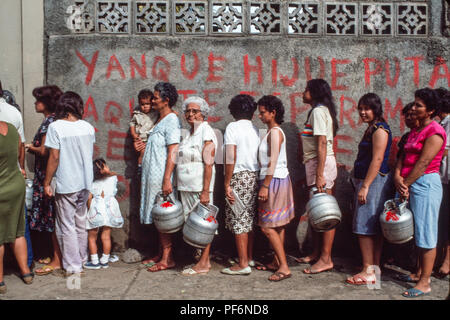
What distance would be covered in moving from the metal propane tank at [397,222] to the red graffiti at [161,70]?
8.71 ft

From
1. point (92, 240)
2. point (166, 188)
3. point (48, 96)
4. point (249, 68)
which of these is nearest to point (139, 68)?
point (48, 96)

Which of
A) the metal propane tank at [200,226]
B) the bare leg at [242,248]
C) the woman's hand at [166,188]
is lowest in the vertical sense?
the bare leg at [242,248]

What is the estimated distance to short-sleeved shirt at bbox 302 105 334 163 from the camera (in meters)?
4.37

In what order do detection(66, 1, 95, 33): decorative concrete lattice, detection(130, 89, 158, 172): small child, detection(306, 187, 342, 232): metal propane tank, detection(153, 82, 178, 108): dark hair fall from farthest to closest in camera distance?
detection(66, 1, 95, 33): decorative concrete lattice, detection(130, 89, 158, 172): small child, detection(153, 82, 178, 108): dark hair, detection(306, 187, 342, 232): metal propane tank

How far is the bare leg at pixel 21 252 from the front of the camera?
4164mm

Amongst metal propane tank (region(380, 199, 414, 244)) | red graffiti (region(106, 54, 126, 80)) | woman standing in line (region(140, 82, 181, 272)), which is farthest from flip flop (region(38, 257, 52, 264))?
metal propane tank (region(380, 199, 414, 244))

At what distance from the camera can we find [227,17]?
4.97 m

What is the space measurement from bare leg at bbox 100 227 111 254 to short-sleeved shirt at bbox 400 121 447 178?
2991mm

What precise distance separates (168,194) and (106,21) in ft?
6.85

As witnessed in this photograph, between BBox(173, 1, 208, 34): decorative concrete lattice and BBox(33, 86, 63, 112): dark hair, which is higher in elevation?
BBox(173, 1, 208, 34): decorative concrete lattice

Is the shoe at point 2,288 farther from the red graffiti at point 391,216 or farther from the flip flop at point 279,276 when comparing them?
the red graffiti at point 391,216

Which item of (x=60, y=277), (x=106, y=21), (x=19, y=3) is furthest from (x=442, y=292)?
(x=19, y=3)

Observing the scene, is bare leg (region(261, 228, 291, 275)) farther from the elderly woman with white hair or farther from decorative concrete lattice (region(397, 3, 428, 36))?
decorative concrete lattice (region(397, 3, 428, 36))

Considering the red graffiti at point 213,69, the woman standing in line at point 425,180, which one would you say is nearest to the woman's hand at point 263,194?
the woman standing in line at point 425,180
